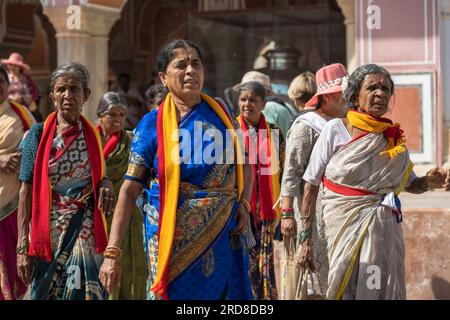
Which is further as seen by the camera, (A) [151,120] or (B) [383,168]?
(B) [383,168]

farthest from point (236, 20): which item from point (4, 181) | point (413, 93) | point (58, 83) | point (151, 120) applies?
point (151, 120)

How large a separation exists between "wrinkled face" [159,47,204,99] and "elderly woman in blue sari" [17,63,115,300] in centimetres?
101

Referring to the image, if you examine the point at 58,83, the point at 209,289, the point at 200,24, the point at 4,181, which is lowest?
the point at 209,289

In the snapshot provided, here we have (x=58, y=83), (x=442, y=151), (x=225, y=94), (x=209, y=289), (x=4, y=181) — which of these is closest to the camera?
(x=209, y=289)

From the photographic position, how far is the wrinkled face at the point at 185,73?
5445 mm

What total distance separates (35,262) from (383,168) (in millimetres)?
1978

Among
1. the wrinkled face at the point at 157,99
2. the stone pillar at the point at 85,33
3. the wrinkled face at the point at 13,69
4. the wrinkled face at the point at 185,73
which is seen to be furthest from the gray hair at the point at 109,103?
the wrinkled face at the point at 13,69

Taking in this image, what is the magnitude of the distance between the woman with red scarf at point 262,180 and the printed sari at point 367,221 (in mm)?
1992

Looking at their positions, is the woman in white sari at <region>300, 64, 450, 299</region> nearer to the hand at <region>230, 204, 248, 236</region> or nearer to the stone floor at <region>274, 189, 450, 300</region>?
the hand at <region>230, 204, 248, 236</region>

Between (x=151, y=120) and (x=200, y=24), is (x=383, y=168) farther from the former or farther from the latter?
(x=200, y=24)

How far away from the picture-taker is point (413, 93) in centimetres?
1060

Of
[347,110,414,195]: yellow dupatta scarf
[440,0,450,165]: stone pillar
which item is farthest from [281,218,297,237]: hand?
[440,0,450,165]: stone pillar

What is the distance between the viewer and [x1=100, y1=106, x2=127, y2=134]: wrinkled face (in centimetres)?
841

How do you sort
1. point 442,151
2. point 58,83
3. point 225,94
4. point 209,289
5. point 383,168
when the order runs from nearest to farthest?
point 209,289, point 383,168, point 58,83, point 442,151, point 225,94
